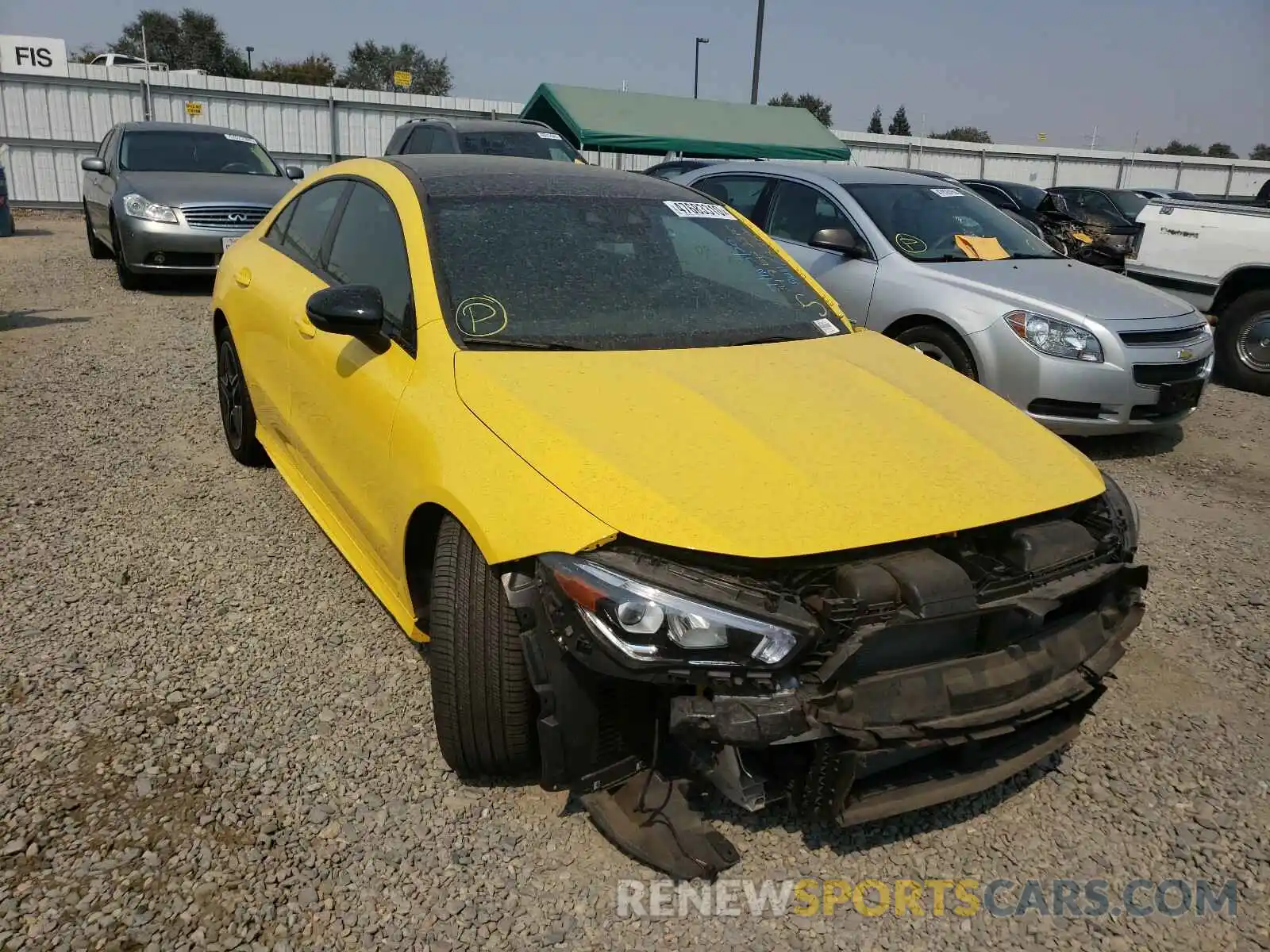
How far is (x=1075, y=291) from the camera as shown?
6027 mm

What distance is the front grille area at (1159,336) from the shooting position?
18.7ft

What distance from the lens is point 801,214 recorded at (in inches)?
277

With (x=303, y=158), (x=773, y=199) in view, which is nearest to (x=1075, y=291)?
(x=773, y=199)

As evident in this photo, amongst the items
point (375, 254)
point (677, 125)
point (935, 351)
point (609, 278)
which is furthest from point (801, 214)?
point (677, 125)

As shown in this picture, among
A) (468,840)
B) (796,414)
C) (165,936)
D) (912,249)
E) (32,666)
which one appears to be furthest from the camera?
(912,249)

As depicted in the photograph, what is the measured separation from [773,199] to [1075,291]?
2.25m

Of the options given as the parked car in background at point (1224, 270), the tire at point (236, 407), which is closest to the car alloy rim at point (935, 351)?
the parked car in background at point (1224, 270)

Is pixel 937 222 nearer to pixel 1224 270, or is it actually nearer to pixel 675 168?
pixel 1224 270

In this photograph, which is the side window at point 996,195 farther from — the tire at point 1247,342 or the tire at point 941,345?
the tire at point 941,345

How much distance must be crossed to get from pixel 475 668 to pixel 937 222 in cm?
543

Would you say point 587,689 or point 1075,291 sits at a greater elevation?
point 1075,291

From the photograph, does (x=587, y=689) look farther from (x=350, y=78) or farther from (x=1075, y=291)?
(x=350, y=78)

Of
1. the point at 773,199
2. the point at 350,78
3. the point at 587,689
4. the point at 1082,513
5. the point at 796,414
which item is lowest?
the point at 587,689

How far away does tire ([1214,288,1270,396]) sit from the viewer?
7852 millimetres
